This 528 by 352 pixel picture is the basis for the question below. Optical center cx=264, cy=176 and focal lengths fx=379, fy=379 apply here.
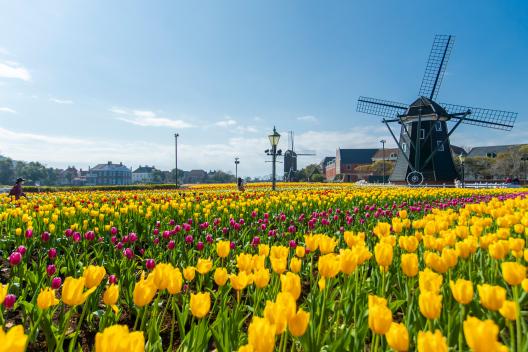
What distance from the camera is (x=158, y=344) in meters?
1.79

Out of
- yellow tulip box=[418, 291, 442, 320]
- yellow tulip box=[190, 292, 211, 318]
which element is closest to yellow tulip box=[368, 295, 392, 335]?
yellow tulip box=[418, 291, 442, 320]

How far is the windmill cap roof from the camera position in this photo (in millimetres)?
30295

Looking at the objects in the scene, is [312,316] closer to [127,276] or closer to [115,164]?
[127,276]

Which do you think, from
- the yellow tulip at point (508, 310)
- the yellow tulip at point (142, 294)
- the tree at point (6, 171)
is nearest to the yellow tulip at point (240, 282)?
the yellow tulip at point (142, 294)

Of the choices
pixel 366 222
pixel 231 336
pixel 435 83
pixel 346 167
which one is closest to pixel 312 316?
pixel 231 336

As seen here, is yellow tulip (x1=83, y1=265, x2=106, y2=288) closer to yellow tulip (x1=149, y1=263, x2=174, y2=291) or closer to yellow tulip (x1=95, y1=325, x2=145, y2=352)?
yellow tulip (x1=149, y1=263, x2=174, y2=291)

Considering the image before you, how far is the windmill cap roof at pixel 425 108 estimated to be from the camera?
3030 centimetres

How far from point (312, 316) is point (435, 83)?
35.9 metres

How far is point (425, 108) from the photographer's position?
3083 cm

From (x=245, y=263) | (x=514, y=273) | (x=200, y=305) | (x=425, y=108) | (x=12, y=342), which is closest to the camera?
(x=12, y=342)

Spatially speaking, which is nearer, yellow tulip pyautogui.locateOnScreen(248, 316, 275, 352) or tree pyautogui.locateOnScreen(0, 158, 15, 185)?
yellow tulip pyautogui.locateOnScreen(248, 316, 275, 352)

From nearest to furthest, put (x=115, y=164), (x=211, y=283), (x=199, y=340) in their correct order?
(x=199, y=340) → (x=211, y=283) → (x=115, y=164)

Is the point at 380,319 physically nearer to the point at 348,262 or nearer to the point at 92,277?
the point at 348,262

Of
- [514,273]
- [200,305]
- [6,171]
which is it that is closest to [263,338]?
[200,305]
